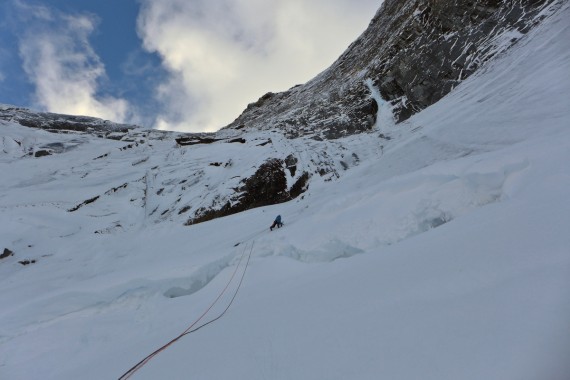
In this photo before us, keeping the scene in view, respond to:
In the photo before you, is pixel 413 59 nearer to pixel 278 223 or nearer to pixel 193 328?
pixel 278 223

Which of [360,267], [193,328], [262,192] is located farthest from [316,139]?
[193,328]

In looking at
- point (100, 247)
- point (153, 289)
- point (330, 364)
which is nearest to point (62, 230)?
point (100, 247)

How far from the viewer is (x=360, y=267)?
17.9 feet

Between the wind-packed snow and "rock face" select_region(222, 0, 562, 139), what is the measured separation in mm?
2025

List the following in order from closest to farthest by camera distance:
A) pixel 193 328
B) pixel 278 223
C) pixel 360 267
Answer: pixel 360 267
pixel 193 328
pixel 278 223

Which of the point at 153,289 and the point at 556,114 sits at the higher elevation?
the point at 153,289

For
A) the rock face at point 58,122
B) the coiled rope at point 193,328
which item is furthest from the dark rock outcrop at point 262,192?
the rock face at point 58,122

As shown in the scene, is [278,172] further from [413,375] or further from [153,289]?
[413,375]

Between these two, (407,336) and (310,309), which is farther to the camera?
(310,309)

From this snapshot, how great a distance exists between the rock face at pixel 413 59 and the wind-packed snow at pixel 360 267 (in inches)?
79.7

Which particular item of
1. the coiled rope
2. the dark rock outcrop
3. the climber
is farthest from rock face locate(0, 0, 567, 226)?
the coiled rope

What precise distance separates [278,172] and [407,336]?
1370 cm

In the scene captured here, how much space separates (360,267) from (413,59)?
2181 centimetres

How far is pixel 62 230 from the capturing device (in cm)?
1501
